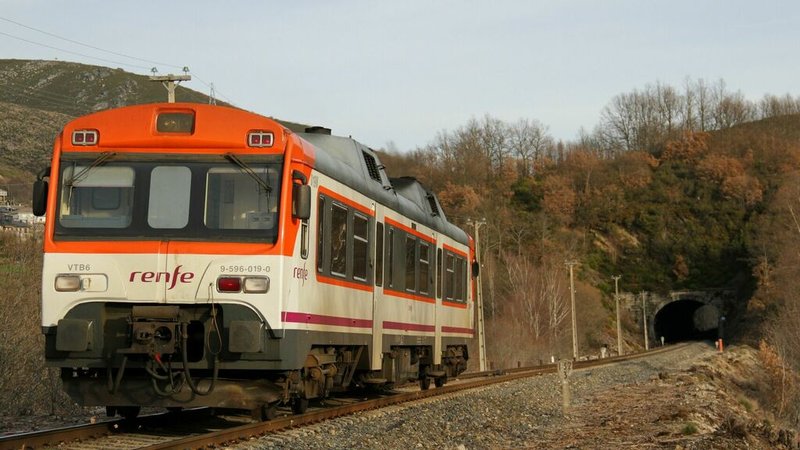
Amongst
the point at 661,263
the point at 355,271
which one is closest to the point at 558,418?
the point at 355,271

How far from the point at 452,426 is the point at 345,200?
3.22 meters

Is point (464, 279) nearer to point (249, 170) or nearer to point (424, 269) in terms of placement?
point (424, 269)

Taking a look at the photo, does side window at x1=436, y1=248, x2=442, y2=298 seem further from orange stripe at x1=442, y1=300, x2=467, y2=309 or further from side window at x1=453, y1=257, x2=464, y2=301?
side window at x1=453, y1=257, x2=464, y2=301

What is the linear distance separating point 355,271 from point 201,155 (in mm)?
3232

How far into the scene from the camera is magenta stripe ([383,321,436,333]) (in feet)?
50.6

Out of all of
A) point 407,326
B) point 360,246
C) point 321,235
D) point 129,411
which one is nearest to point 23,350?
point 129,411

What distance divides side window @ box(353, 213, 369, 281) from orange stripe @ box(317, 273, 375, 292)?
0.34ft

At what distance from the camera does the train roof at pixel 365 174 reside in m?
12.8

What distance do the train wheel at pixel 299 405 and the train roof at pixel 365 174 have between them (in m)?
2.77

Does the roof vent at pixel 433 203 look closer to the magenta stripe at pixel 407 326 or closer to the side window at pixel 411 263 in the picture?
the magenta stripe at pixel 407 326

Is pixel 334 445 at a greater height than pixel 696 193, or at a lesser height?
lesser

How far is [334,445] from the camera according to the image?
35.6ft

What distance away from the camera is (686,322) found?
108500mm

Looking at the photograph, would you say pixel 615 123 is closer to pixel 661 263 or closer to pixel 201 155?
pixel 661 263
